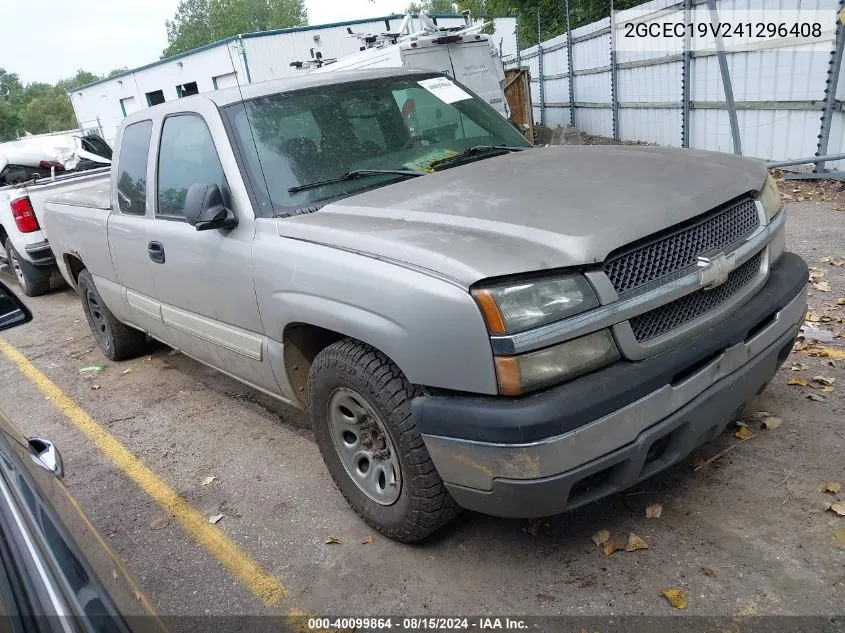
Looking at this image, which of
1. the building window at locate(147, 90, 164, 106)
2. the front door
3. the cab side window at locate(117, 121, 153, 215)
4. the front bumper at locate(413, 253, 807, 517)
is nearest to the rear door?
the cab side window at locate(117, 121, 153, 215)

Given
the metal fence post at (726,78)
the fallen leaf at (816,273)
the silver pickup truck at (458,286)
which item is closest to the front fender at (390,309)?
the silver pickup truck at (458,286)

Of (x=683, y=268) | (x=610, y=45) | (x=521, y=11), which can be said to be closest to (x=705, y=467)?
(x=683, y=268)

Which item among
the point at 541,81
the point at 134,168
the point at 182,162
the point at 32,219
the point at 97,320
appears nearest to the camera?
the point at 182,162

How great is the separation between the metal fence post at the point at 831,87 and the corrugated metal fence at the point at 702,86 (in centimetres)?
3

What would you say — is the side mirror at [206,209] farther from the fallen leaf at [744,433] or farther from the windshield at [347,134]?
the fallen leaf at [744,433]

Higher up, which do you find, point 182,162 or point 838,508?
point 182,162

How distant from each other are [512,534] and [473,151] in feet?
6.74

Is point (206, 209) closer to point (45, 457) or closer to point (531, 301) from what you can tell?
point (45, 457)

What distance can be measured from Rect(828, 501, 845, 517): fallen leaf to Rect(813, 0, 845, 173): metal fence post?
615cm

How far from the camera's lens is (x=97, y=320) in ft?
19.9

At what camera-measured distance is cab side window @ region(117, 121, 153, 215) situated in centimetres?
436

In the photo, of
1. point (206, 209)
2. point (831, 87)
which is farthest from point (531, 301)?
point (831, 87)

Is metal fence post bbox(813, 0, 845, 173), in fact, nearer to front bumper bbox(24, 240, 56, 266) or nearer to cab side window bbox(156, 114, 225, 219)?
cab side window bbox(156, 114, 225, 219)

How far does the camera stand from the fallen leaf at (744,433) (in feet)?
11.2
